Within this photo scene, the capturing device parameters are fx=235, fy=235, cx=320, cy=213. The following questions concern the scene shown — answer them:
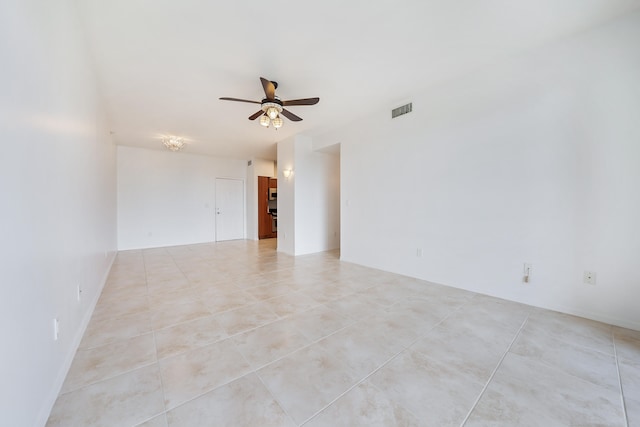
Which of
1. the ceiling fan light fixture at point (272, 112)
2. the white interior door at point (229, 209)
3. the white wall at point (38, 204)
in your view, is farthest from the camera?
the white interior door at point (229, 209)

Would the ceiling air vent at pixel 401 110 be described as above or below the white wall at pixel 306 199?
above

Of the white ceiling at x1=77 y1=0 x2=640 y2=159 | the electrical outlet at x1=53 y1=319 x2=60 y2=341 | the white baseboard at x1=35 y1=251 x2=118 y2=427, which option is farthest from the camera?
the white ceiling at x1=77 y1=0 x2=640 y2=159

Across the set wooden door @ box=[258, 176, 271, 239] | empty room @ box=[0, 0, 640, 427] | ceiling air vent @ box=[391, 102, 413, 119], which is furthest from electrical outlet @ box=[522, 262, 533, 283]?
wooden door @ box=[258, 176, 271, 239]

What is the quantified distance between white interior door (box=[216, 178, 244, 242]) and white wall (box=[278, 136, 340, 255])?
256cm

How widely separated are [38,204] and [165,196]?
20.2 ft

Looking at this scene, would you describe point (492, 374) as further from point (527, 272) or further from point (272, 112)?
point (272, 112)

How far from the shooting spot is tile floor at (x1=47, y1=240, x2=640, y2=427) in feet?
4.23

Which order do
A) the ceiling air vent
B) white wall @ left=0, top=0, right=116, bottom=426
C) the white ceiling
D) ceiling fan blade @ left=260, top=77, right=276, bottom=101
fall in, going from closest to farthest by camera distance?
white wall @ left=0, top=0, right=116, bottom=426 → the white ceiling → ceiling fan blade @ left=260, top=77, right=276, bottom=101 → the ceiling air vent

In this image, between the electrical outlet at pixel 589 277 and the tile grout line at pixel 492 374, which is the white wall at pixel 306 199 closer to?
the tile grout line at pixel 492 374

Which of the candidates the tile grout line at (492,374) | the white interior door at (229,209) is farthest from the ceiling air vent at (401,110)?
the white interior door at (229,209)

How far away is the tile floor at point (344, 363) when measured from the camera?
4.23 feet

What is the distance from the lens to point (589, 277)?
7.66ft

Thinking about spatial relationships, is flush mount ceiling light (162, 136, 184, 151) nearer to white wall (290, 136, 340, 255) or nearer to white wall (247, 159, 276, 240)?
white wall (247, 159, 276, 240)

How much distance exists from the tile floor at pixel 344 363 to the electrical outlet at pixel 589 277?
0.38 metres
